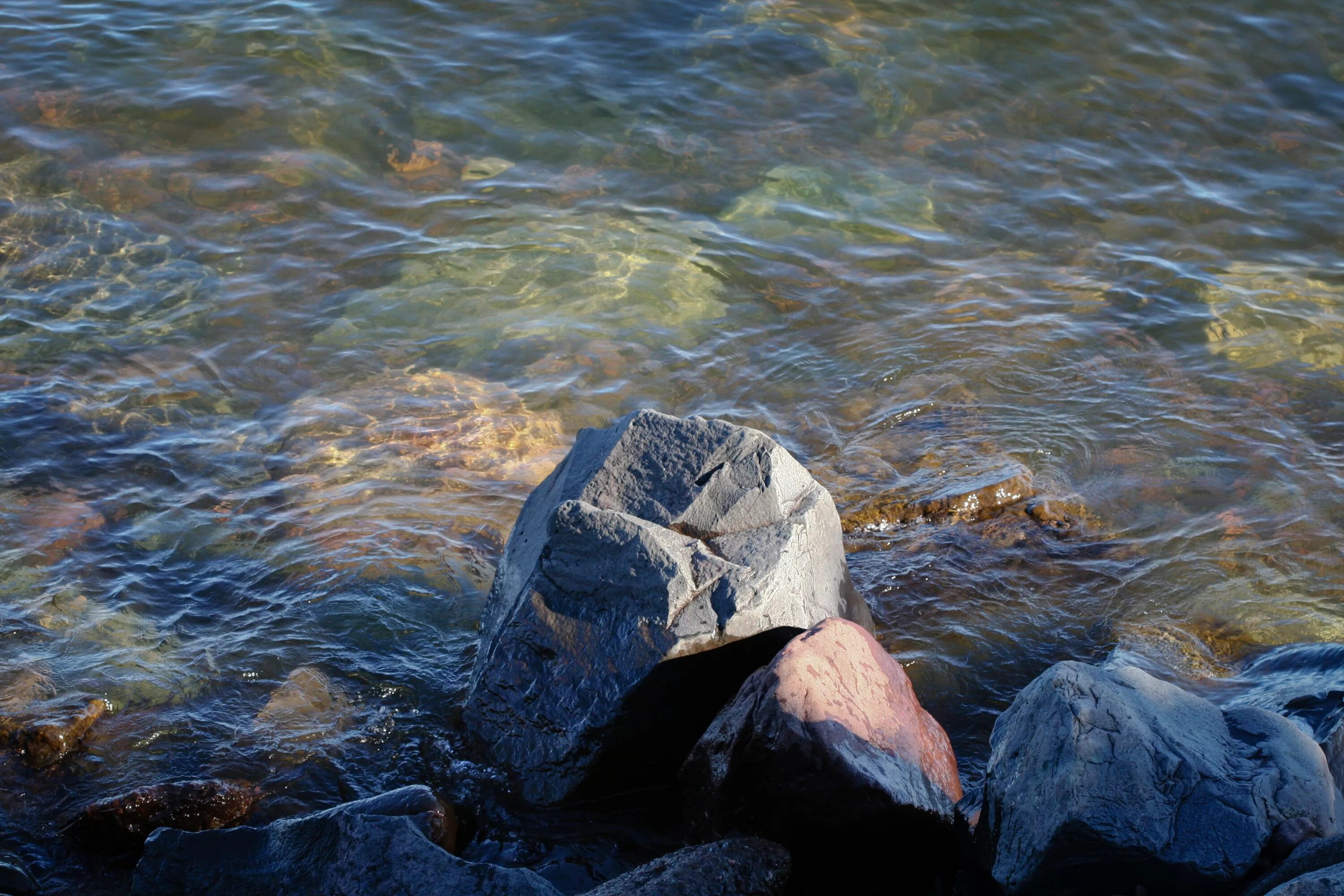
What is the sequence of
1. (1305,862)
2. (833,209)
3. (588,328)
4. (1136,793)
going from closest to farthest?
(1305,862) → (1136,793) → (588,328) → (833,209)

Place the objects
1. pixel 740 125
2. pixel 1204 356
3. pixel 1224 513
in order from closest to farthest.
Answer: pixel 1224 513
pixel 1204 356
pixel 740 125

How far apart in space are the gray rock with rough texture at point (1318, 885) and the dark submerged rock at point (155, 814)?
3.07 meters

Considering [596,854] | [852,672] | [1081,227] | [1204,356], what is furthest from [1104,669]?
[1081,227]

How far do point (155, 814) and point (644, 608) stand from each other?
1721mm

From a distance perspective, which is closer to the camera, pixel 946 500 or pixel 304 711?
pixel 304 711

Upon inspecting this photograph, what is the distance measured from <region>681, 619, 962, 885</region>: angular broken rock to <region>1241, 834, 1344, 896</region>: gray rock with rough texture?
3.02 ft

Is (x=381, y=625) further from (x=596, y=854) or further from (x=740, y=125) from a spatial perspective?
(x=740, y=125)

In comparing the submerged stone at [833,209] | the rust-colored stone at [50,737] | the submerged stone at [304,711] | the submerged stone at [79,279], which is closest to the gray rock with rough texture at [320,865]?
the submerged stone at [304,711]

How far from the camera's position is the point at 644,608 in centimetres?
366

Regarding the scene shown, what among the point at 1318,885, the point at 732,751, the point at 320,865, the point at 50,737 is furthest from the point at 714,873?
the point at 50,737

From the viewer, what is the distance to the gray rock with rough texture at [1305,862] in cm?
267

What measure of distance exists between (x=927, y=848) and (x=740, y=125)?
23.6ft

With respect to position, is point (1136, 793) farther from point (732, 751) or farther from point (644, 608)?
point (644, 608)

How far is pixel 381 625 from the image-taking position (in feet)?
15.6
